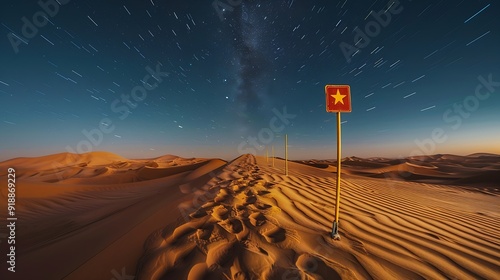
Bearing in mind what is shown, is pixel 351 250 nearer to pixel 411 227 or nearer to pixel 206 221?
pixel 411 227

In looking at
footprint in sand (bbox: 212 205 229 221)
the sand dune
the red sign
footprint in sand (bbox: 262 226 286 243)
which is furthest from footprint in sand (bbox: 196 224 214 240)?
the red sign

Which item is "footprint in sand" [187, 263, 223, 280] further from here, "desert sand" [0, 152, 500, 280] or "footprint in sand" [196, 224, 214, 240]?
"footprint in sand" [196, 224, 214, 240]

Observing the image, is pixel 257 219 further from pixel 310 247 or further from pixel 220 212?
pixel 310 247

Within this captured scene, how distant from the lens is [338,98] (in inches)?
110

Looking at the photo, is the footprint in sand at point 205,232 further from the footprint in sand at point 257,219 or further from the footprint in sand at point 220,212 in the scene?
the footprint in sand at point 257,219

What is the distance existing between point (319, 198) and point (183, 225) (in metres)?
3.47

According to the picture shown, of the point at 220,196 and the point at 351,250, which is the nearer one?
the point at 351,250

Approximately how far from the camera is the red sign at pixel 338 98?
2766 millimetres

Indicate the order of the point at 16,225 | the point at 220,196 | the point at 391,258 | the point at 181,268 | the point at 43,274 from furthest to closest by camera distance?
the point at 16,225 → the point at 220,196 → the point at 43,274 → the point at 391,258 → the point at 181,268

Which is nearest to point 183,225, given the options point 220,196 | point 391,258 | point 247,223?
point 247,223

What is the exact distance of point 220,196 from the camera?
181 inches

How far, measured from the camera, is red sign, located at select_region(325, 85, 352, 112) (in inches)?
109

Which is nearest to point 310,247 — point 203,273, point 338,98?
point 203,273

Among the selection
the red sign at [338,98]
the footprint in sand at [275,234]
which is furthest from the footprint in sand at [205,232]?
the red sign at [338,98]
